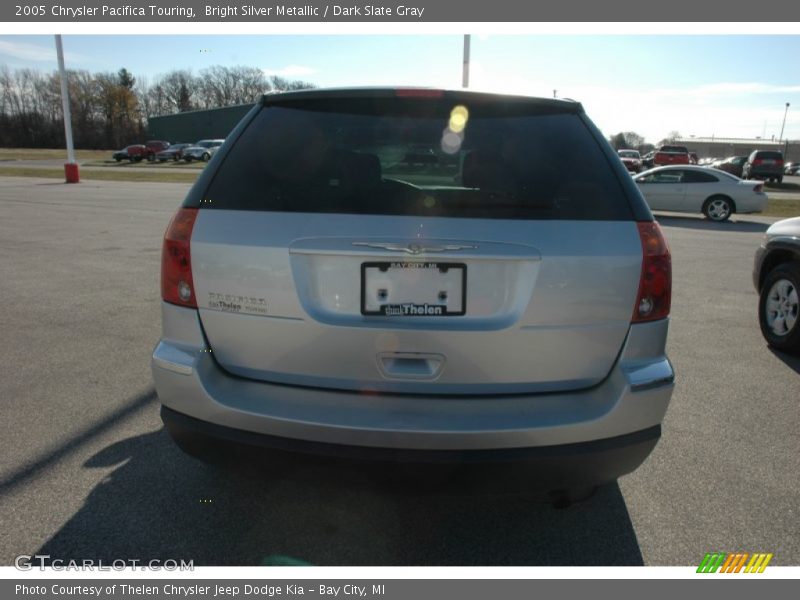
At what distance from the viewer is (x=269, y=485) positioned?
2.88 metres

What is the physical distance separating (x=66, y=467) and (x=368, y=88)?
236 centimetres

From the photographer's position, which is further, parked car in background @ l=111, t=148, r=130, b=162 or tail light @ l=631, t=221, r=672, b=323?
parked car in background @ l=111, t=148, r=130, b=162

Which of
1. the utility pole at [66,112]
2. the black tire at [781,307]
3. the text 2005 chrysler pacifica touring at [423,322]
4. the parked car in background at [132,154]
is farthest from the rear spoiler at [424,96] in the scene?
the parked car in background at [132,154]

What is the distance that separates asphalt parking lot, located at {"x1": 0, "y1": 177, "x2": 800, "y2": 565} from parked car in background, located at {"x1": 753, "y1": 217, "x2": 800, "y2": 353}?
0.26 metres

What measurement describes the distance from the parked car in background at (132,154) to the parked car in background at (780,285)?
190ft

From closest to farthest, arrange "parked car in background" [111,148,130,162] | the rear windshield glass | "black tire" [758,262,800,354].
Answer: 1. the rear windshield glass
2. "black tire" [758,262,800,354]
3. "parked car in background" [111,148,130,162]

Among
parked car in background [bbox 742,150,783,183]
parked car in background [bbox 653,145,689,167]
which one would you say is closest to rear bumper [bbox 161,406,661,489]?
parked car in background [bbox 653,145,689,167]

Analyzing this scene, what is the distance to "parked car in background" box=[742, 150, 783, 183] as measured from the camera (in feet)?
122

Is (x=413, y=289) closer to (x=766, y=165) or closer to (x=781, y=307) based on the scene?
(x=781, y=307)

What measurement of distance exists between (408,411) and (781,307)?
4462 mm

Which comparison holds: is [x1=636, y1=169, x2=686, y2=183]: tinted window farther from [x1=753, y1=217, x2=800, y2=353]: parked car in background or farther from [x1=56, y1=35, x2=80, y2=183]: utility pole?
[x1=56, y1=35, x2=80, y2=183]: utility pole

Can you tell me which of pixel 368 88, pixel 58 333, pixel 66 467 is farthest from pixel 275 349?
pixel 58 333
